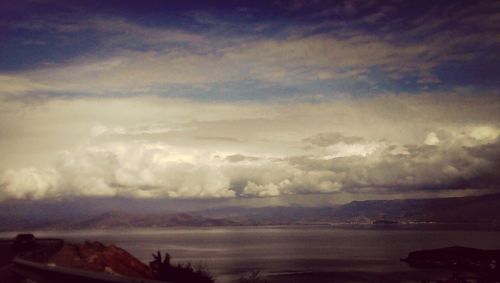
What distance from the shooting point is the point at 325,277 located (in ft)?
309

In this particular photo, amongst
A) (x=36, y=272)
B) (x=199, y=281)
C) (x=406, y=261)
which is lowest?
(x=406, y=261)

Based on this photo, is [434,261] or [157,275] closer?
[157,275]

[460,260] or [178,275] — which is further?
[460,260]

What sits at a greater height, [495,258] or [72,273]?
[72,273]

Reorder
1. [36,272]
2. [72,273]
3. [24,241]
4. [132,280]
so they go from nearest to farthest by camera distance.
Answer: [132,280] → [72,273] → [36,272] → [24,241]

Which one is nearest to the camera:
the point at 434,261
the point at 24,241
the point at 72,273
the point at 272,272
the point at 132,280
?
the point at 132,280

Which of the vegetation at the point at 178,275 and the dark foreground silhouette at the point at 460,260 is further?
the dark foreground silhouette at the point at 460,260

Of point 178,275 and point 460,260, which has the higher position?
point 178,275

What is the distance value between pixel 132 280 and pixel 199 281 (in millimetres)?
11203

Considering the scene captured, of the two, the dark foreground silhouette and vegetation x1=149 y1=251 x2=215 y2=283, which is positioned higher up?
vegetation x1=149 y1=251 x2=215 y2=283

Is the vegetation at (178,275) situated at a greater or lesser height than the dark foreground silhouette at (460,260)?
greater

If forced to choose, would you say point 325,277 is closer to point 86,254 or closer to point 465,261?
point 465,261

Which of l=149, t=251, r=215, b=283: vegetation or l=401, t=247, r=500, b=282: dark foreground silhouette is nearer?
l=149, t=251, r=215, b=283: vegetation

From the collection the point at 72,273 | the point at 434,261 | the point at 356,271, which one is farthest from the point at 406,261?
the point at 72,273
